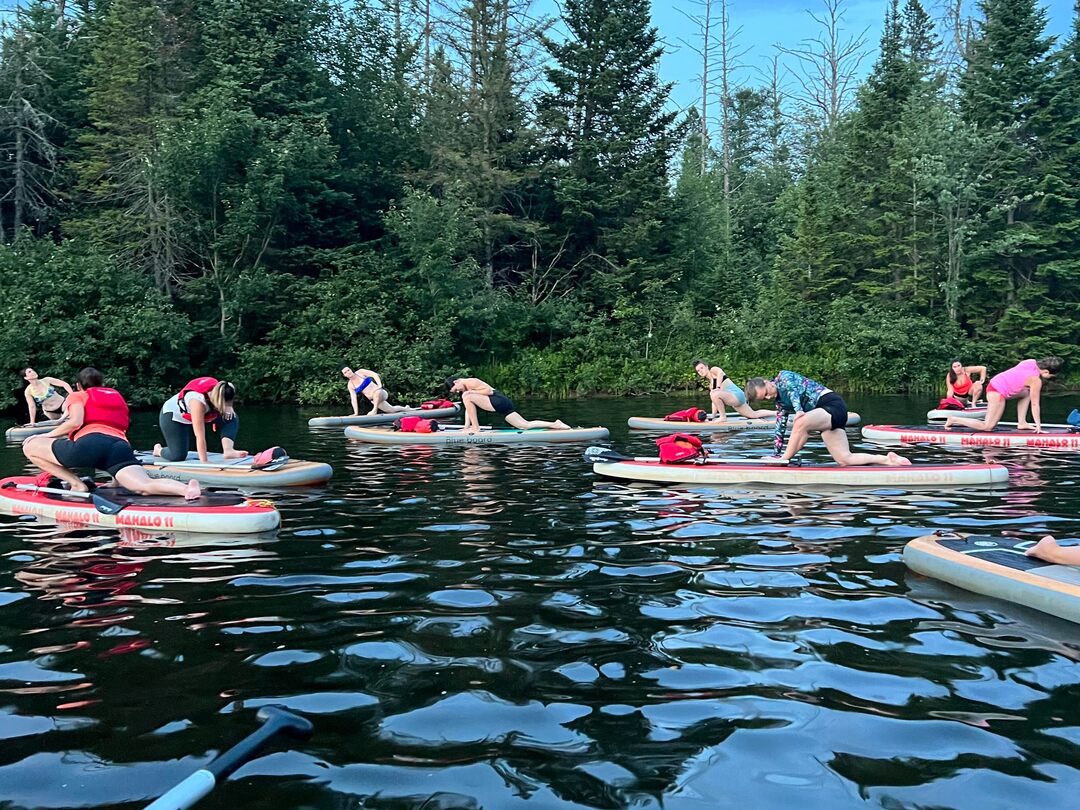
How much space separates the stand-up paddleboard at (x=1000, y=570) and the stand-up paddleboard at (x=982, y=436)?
8.51 meters

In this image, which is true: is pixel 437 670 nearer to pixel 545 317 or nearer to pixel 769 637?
pixel 769 637

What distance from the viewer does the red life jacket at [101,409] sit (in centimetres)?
872

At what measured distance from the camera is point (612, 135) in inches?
1399

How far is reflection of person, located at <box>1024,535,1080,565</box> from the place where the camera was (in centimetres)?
572

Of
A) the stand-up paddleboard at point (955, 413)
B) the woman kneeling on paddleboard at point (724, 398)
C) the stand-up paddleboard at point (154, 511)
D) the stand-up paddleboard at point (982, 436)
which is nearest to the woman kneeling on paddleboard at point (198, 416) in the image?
the stand-up paddleboard at point (154, 511)

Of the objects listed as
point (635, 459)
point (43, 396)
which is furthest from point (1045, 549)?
point (43, 396)

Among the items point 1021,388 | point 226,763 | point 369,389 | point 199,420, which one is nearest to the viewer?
point 226,763

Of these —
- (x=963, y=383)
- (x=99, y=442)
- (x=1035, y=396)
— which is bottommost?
(x=99, y=442)

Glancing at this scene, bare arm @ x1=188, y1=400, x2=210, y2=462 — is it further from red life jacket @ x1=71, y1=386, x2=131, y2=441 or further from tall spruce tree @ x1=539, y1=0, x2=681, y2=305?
tall spruce tree @ x1=539, y1=0, x2=681, y2=305

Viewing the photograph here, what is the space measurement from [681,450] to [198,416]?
5.89m

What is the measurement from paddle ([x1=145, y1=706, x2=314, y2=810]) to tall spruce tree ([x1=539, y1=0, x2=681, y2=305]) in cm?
3197

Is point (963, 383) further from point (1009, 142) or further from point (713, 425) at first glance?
point (1009, 142)

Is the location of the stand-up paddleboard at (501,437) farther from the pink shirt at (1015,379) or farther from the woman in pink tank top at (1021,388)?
the pink shirt at (1015,379)

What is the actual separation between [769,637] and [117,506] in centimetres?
609
